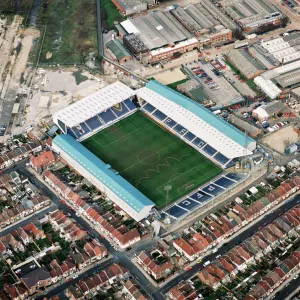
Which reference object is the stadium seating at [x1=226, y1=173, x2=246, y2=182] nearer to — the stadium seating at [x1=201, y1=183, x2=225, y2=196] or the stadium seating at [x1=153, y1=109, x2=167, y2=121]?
the stadium seating at [x1=201, y1=183, x2=225, y2=196]

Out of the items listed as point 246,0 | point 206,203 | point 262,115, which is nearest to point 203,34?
point 246,0

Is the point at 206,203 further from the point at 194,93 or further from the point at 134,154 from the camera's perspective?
the point at 194,93

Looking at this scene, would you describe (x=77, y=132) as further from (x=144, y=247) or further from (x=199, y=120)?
(x=144, y=247)

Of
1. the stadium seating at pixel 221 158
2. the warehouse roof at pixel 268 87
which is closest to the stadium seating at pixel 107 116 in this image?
the stadium seating at pixel 221 158

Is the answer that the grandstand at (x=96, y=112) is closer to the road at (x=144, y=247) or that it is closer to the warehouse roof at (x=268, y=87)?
the road at (x=144, y=247)

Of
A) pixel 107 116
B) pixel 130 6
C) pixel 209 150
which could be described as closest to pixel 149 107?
pixel 107 116

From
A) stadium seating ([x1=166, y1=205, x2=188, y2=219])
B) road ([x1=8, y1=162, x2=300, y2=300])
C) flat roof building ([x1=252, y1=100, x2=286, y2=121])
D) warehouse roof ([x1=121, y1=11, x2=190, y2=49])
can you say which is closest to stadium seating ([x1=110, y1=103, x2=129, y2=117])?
road ([x1=8, y1=162, x2=300, y2=300])
